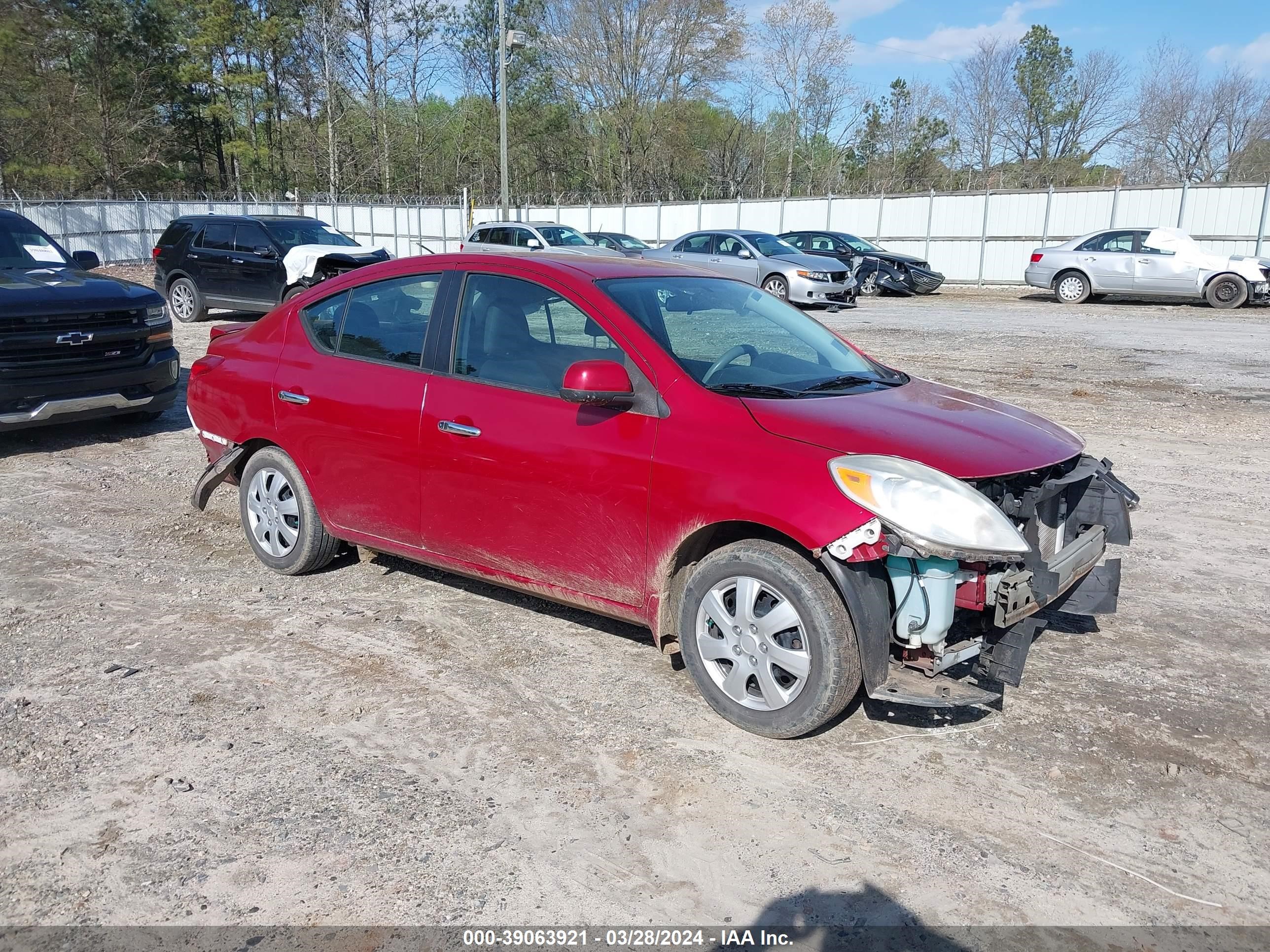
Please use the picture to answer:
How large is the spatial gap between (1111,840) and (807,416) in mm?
1731

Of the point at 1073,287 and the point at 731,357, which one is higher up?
the point at 1073,287

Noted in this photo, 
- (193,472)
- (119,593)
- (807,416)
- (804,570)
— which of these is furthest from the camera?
(193,472)

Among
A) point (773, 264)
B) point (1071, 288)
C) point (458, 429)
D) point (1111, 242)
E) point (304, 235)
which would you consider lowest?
point (458, 429)

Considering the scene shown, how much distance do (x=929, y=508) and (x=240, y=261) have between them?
1566cm

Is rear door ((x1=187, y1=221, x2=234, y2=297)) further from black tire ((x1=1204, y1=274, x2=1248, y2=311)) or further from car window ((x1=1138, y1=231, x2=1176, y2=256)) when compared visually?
black tire ((x1=1204, y1=274, x2=1248, y2=311))

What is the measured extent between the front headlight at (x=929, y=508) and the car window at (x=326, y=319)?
285 centimetres

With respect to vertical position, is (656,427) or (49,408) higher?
(656,427)

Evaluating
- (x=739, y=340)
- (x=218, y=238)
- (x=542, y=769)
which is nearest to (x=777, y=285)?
(x=218, y=238)

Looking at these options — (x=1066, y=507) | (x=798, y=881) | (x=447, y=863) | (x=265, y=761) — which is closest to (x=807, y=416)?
(x=1066, y=507)

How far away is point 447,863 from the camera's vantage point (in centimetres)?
297

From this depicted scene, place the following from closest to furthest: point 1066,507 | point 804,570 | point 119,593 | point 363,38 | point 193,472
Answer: point 804,570 → point 1066,507 → point 119,593 → point 193,472 → point 363,38

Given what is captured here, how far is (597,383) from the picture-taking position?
3.78 meters

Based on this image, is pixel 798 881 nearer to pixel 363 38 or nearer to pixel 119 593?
pixel 119 593

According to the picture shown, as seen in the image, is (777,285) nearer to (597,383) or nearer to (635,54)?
(597,383)
